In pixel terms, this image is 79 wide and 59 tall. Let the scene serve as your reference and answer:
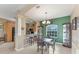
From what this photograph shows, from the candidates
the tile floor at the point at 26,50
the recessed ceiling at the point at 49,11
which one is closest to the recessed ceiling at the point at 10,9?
the recessed ceiling at the point at 49,11

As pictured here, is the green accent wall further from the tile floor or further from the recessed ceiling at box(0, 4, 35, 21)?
the recessed ceiling at box(0, 4, 35, 21)

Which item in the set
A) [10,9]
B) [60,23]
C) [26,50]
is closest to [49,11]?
[60,23]

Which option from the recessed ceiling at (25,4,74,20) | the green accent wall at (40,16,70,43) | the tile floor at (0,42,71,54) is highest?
the recessed ceiling at (25,4,74,20)

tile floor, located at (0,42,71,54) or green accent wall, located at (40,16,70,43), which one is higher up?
green accent wall, located at (40,16,70,43)

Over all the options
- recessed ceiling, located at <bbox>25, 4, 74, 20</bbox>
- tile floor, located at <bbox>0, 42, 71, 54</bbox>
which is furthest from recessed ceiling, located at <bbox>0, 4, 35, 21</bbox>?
tile floor, located at <bbox>0, 42, 71, 54</bbox>

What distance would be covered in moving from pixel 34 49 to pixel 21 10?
2.82 feet

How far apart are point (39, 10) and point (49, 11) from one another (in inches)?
8.4

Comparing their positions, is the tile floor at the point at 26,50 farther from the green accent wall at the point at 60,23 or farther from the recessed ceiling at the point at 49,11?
the recessed ceiling at the point at 49,11

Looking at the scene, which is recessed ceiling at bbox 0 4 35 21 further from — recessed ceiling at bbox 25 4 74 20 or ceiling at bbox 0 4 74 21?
recessed ceiling at bbox 25 4 74 20

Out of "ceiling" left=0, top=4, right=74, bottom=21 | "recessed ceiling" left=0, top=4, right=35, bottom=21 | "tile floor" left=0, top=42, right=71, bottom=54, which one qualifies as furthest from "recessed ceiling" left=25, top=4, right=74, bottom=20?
"tile floor" left=0, top=42, right=71, bottom=54

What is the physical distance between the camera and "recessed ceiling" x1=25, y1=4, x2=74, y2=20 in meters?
2.18

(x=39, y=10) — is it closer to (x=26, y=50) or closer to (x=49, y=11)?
(x=49, y=11)
